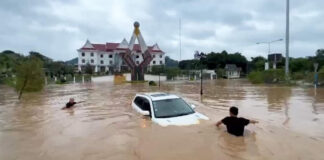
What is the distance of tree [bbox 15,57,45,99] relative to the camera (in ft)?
71.4

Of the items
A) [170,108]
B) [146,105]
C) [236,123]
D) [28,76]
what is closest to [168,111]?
[170,108]

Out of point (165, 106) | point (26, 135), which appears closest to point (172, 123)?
point (165, 106)

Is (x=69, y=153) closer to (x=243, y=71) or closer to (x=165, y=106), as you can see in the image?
(x=165, y=106)

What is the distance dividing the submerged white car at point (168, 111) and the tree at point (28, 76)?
1421 cm

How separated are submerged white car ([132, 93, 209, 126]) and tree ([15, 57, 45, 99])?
46.6 feet

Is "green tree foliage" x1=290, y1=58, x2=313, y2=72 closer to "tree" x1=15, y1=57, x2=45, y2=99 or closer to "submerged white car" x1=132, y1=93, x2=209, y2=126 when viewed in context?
"tree" x1=15, y1=57, x2=45, y2=99

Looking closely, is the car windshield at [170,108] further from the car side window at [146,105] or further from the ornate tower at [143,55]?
the ornate tower at [143,55]

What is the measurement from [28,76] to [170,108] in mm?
15685

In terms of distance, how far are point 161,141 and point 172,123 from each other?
104cm

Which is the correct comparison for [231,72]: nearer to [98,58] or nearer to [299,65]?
[299,65]

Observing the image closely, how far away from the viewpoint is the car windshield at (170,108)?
9.63 m

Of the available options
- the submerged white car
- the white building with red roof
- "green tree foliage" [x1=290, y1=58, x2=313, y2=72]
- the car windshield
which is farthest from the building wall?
the car windshield

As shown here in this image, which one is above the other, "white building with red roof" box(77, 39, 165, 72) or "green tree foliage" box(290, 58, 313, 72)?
"white building with red roof" box(77, 39, 165, 72)

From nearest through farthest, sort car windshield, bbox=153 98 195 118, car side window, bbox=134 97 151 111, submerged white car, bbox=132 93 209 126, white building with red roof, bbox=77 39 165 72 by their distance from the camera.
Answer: submerged white car, bbox=132 93 209 126
car windshield, bbox=153 98 195 118
car side window, bbox=134 97 151 111
white building with red roof, bbox=77 39 165 72
